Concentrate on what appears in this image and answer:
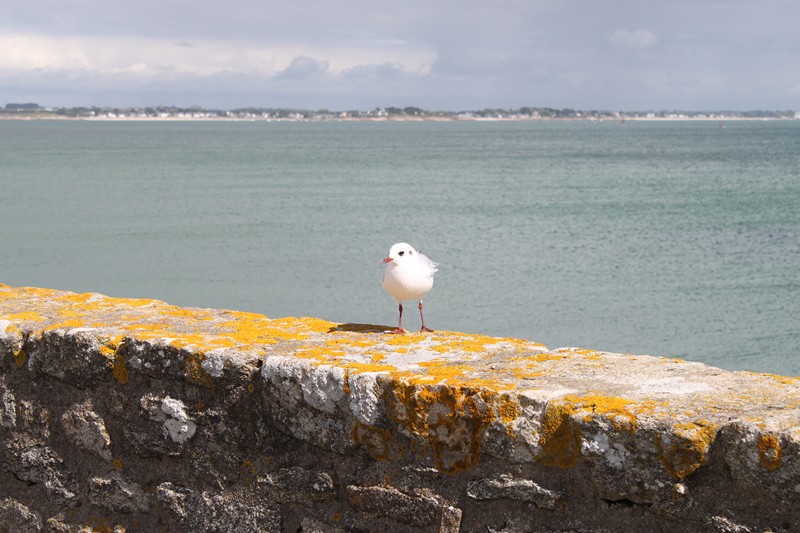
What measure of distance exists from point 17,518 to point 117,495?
58cm

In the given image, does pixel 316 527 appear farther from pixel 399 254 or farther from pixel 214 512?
pixel 399 254

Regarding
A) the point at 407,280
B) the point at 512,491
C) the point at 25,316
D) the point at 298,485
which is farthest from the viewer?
the point at 407,280

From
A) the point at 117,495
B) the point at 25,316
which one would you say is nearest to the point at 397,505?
the point at 117,495

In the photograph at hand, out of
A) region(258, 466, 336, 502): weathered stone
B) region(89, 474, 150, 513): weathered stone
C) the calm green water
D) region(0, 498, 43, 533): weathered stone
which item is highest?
region(258, 466, 336, 502): weathered stone

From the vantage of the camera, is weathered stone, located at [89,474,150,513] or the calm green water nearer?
weathered stone, located at [89,474,150,513]

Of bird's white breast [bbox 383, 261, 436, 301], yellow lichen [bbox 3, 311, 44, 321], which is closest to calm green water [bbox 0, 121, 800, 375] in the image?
bird's white breast [bbox 383, 261, 436, 301]

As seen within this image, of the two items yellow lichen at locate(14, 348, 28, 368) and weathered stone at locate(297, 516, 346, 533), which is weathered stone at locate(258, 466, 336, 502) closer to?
weathered stone at locate(297, 516, 346, 533)

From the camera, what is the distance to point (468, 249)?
26844 mm

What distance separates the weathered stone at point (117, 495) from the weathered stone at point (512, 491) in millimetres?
1436

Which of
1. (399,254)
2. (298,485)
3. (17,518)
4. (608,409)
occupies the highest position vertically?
(399,254)

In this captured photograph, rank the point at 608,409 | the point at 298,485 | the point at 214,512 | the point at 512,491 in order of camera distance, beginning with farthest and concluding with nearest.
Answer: the point at 214,512, the point at 298,485, the point at 512,491, the point at 608,409

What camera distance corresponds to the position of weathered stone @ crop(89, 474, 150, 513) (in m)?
3.87

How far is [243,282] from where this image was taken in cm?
2202

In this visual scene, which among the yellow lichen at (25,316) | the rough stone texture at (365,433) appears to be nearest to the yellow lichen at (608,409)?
the rough stone texture at (365,433)
